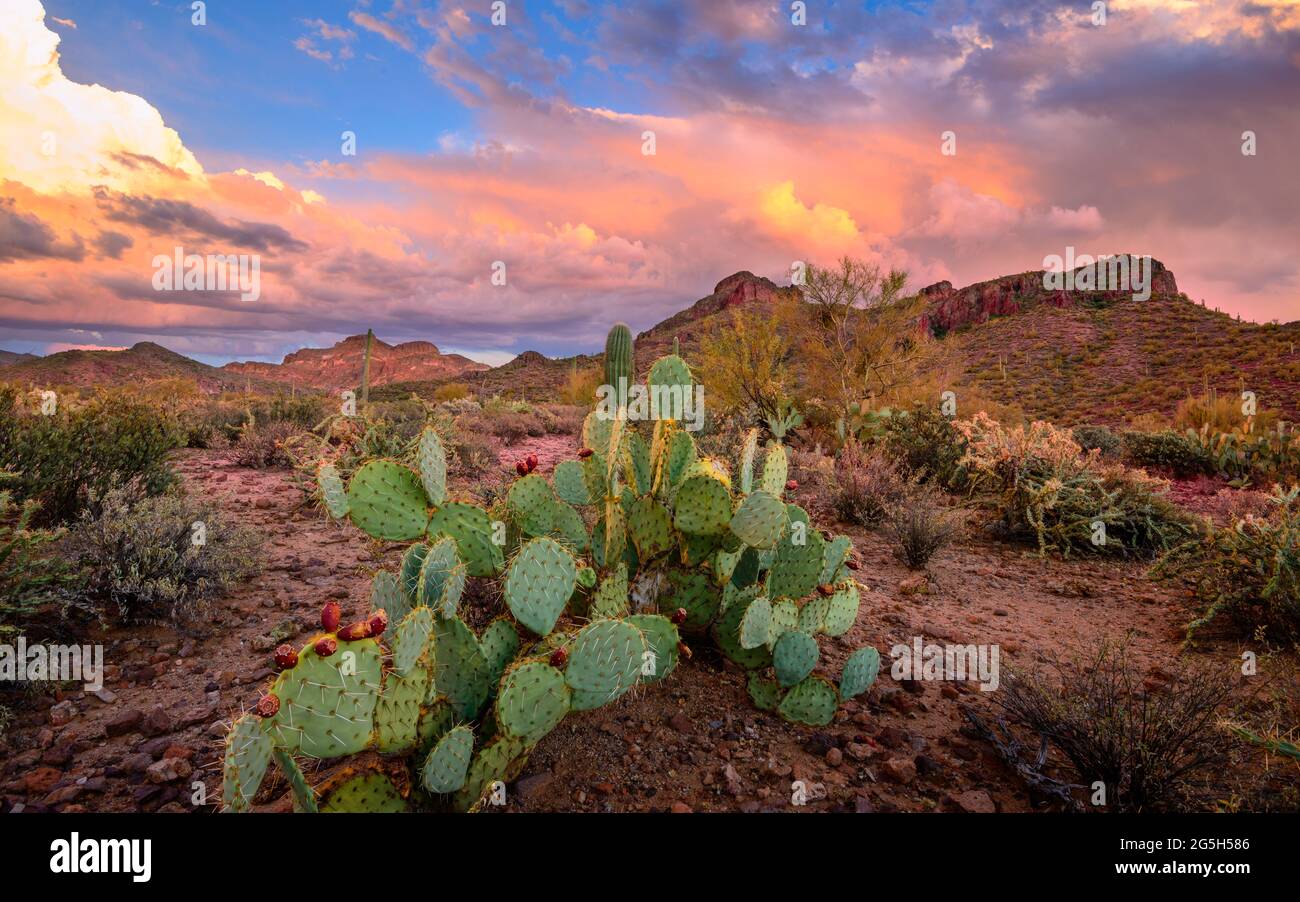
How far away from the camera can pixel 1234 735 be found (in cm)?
294

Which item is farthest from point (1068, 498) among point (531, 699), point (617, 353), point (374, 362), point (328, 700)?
point (374, 362)

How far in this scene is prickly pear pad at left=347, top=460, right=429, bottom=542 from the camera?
3051 millimetres

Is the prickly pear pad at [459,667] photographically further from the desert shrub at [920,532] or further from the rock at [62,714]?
the desert shrub at [920,532]

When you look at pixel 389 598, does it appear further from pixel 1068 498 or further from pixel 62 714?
pixel 1068 498

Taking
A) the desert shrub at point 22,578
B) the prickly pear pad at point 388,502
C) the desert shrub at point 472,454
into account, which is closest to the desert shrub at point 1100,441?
the desert shrub at point 472,454

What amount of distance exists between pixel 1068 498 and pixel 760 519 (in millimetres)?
5838

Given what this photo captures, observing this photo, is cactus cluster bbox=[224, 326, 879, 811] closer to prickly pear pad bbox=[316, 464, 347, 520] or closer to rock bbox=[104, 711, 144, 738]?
prickly pear pad bbox=[316, 464, 347, 520]

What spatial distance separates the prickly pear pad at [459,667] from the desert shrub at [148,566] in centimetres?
272

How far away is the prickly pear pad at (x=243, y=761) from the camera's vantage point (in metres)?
1.71

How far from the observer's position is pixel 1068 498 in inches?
286

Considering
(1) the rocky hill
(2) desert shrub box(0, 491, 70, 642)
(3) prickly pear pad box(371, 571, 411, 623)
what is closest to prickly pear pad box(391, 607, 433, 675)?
(3) prickly pear pad box(371, 571, 411, 623)
